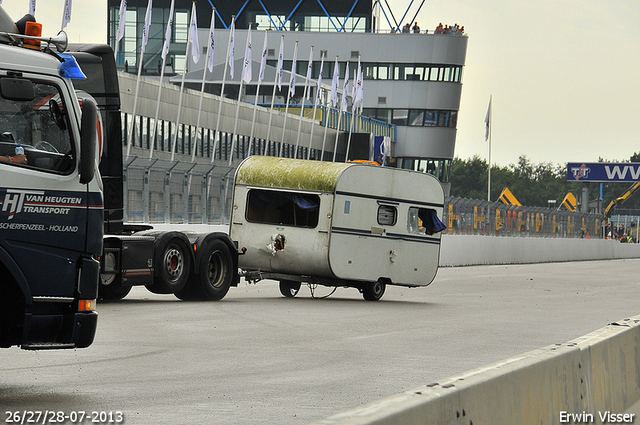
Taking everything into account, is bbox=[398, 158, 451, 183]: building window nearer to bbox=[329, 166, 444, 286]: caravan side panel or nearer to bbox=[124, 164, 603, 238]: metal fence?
bbox=[124, 164, 603, 238]: metal fence

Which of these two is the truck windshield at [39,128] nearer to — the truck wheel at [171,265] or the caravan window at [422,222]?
the truck wheel at [171,265]

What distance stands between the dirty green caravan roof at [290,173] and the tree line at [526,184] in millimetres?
140730

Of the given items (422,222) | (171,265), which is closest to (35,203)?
(171,265)

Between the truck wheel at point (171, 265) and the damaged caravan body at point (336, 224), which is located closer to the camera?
the truck wheel at point (171, 265)

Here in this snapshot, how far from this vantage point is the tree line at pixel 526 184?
554 feet

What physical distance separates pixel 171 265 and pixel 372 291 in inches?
182

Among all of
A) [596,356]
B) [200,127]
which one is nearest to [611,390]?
[596,356]

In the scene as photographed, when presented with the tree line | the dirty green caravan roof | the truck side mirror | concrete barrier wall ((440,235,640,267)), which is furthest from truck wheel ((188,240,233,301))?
the tree line

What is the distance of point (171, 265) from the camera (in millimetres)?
17344

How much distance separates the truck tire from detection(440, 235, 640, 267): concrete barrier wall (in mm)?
19587

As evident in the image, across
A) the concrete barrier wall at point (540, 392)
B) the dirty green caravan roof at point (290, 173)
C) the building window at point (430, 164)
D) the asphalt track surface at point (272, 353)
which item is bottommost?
the asphalt track surface at point (272, 353)

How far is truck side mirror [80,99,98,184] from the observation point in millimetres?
8305

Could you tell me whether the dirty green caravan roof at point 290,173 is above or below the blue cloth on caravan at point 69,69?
above

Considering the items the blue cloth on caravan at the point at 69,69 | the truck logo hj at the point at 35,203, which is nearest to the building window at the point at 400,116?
the blue cloth on caravan at the point at 69,69
